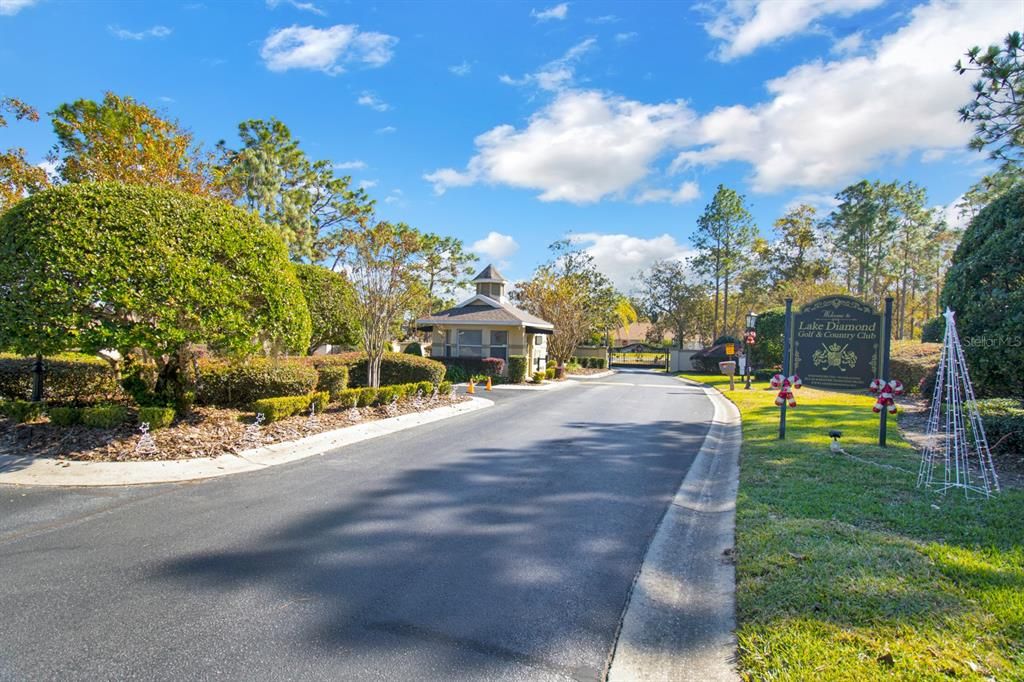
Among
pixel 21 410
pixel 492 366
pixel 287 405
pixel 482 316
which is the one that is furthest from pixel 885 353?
pixel 482 316

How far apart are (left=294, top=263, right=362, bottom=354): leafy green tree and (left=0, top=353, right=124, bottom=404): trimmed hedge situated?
6784 millimetres

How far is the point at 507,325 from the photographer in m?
25.3

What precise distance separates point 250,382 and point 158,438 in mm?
2932

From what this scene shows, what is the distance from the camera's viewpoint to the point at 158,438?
809cm

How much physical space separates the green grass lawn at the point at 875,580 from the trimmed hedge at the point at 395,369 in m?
10.7

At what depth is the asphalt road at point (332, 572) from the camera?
121 inches

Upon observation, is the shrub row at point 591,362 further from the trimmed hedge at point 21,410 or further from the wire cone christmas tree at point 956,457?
the trimmed hedge at point 21,410

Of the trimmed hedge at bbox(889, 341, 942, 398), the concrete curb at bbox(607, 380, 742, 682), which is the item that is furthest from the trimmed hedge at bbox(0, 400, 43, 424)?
the trimmed hedge at bbox(889, 341, 942, 398)

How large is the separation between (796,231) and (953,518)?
177 ft

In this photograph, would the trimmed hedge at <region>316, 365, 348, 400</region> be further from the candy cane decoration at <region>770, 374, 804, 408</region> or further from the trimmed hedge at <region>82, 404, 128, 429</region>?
the candy cane decoration at <region>770, 374, 804, 408</region>

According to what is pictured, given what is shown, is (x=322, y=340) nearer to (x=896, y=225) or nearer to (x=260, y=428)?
(x=260, y=428)

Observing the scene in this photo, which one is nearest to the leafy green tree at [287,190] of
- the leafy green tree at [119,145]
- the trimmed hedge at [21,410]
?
the leafy green tree at [119,145]

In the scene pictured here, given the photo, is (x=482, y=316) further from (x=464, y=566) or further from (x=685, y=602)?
(x=685, y=602)

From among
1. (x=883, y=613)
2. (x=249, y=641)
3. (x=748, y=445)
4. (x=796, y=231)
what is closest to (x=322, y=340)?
(x=748, y=445)
